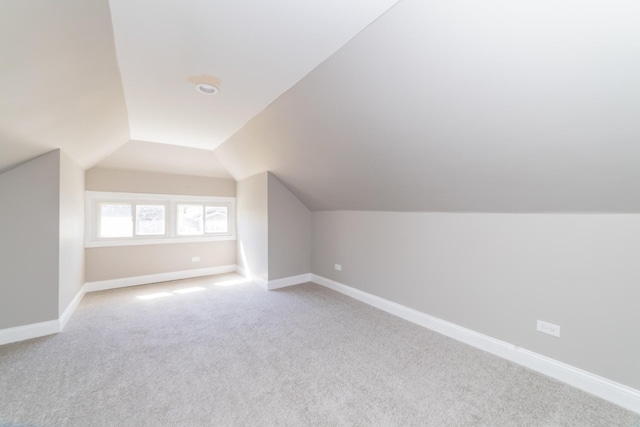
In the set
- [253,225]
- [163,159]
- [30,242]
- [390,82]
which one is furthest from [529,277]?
[163,159]

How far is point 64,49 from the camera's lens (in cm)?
159

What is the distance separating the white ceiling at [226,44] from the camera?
1501mm

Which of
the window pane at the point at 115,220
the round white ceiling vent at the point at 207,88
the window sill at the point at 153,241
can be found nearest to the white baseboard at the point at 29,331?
the window sill at the point at 153,241

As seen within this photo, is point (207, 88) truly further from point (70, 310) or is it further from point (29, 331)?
point (70, 310)

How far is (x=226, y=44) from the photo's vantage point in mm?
1815

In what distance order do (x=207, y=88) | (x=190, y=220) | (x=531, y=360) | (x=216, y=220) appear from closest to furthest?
(x=531, y=360)
(x=207, y=88)
(x=190, y=220)
(x=216, y=220)

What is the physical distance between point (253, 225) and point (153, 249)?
189 cm

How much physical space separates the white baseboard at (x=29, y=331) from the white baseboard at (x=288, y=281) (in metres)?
2.56

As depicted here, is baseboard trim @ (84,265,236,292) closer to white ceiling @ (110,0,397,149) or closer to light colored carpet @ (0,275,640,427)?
light colored carpet @ (0,275,640,427)

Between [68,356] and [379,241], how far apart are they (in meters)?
3.48

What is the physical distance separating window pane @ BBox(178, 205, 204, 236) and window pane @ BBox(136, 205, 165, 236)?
0.32 metres

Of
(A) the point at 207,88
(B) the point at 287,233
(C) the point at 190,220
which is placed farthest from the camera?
(C) the point at 190,220

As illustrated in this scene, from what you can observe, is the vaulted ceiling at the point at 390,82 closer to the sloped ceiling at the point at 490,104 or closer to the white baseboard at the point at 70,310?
the sloped ceiling at the point at 490,104

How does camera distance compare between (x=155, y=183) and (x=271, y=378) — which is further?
(x=155, y=183)
